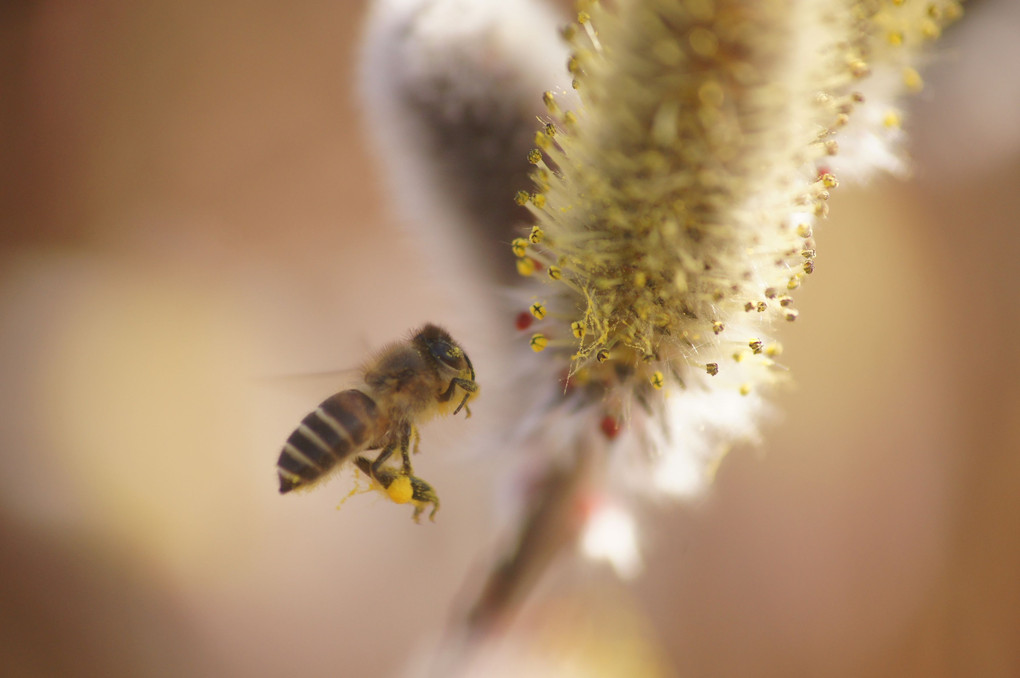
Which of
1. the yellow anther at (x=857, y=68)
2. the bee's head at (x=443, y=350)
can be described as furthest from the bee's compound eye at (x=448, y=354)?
the yellow anther at (x=857, y=68)

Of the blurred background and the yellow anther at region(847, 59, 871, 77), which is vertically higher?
the yellow anther at region(847, 59, 871, 77)

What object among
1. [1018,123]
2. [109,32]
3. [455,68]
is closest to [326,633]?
[455,68]

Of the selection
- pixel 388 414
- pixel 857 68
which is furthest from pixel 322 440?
pixel 857 68

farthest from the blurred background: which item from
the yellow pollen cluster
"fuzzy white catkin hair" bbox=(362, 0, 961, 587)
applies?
the yellow pollen cluster

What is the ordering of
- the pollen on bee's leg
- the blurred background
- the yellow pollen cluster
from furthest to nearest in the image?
the blurred background, the pollen on bee's leg, the yellow pollen cluster

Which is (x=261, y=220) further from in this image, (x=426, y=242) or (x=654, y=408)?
(x=654, y=408)

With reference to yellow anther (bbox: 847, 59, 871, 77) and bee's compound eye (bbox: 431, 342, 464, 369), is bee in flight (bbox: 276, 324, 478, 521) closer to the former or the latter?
bee's compound eye (bbox: 431, 342, 464, 369)

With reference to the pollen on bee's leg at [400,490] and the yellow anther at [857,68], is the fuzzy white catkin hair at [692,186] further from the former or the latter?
the pollen on bee's leg at [400,490]
